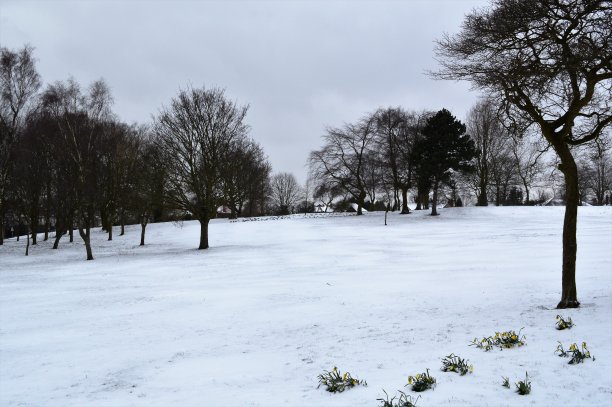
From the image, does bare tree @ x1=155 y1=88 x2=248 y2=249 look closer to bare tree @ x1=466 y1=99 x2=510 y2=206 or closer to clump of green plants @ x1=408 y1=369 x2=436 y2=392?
clump of green plants @ x1=408 y1=369 x2=436 y2=392

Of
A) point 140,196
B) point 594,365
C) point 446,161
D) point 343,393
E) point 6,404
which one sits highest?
point 446,161

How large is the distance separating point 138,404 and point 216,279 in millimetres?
10536

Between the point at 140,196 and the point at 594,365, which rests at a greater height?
the point at 140,196

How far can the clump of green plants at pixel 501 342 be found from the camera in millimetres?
6441

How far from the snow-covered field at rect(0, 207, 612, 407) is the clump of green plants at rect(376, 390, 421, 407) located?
0.14 m

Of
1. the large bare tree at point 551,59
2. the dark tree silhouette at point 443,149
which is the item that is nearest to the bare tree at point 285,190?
the dark tree silhouette at point 443,149

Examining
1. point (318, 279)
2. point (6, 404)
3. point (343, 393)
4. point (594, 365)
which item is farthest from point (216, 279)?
point (594, 365)

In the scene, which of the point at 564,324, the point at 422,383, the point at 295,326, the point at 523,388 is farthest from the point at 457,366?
the point at 295,326

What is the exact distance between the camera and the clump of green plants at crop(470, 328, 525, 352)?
21.1ft

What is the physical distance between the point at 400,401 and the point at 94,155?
30612mm

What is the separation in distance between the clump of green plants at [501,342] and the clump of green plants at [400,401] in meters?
2.21

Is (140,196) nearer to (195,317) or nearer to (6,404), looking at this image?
(195,317)

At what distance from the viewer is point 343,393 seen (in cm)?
541

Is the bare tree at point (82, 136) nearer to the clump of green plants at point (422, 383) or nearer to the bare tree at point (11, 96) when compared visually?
the bare tree at point (11, 96)
